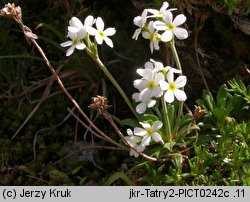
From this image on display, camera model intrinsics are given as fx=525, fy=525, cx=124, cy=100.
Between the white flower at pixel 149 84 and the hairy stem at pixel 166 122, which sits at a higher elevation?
the white flower at pixel 149 84

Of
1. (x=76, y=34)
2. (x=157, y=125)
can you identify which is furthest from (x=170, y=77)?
(x=76, y=34)

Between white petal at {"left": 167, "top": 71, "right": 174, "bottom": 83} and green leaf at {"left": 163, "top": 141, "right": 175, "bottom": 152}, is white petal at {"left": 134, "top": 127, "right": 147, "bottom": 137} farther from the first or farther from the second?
white petal at {"left": 167, "top": 71, "right": 174, "bottom": 83}

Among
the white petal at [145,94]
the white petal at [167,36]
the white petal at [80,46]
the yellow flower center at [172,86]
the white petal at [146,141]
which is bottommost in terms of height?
the white petal at [146,141]

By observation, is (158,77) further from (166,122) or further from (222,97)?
(222,97)

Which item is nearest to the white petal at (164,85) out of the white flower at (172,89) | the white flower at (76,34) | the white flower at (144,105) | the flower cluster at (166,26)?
the white flower at (172,89)

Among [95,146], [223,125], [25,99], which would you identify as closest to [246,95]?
[223,125]

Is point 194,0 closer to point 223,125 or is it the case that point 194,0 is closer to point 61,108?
point 223,125

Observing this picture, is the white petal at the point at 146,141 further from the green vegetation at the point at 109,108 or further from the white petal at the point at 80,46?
the white petal at the point at 80,46
